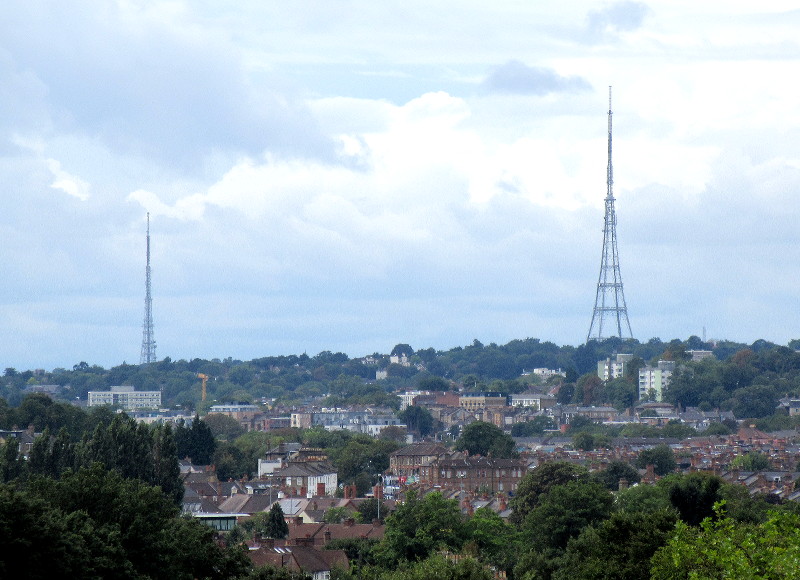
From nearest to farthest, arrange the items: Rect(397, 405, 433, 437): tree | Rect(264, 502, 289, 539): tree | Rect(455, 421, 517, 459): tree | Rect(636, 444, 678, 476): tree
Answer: Rect(264, 502, 289, 539): tree
Rect(636, 444, 678, 476): tree
Rect(455, 421, 517, 459): tree
Rect(397, 405, 433, 437): tree

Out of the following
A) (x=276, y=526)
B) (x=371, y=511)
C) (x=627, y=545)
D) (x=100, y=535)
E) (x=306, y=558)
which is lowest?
(x=306, y=558)

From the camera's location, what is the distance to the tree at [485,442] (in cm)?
12400

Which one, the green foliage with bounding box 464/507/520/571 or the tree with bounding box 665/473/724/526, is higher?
the tree with bounding box 665/473/724/526

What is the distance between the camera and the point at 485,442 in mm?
125875

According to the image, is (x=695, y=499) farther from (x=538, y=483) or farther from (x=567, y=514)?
(x=538, y=483)

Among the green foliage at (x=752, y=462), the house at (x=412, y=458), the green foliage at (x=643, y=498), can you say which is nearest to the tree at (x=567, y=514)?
the green foliage at (x=643, y=498)

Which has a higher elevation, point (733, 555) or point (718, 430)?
point (718, 430)

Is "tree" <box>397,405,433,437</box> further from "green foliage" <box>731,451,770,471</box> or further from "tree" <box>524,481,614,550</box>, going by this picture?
"tree" <box>524,481,614,550</box>

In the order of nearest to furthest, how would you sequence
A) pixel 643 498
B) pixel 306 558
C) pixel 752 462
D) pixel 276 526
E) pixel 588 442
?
pixel 306 558, pixel 276 526, pixel 643 498, pixel 752 462, pixel 588 442

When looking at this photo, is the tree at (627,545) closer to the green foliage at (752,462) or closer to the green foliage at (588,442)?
the green foliage at (752,462)

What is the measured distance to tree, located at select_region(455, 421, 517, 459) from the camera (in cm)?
12400

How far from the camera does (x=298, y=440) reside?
14462cm

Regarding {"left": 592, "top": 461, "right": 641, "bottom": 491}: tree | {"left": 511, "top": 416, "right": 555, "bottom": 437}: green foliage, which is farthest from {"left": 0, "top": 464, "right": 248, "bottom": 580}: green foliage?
{"left": 511, "top": 416, "right": 555, "bottom": 437}: green foliage

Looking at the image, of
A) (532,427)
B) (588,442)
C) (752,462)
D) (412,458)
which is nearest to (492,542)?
(752,462)
